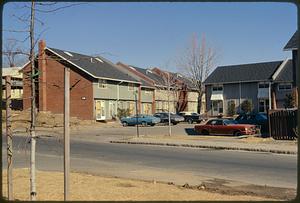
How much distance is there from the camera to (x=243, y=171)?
13.4 meters

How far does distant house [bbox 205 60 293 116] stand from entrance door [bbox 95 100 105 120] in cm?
1570

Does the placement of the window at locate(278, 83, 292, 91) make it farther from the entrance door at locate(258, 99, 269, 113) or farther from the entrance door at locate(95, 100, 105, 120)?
the entrance door at locate(95, 100, 105, 120)

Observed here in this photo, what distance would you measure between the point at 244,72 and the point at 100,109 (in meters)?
20.4

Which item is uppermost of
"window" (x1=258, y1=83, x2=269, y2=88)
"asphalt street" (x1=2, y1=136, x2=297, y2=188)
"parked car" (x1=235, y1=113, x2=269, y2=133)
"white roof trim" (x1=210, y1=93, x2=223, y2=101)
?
"window" (x1=258, y1=83, x2=269, y2=88)

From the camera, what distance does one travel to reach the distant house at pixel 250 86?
174 feet

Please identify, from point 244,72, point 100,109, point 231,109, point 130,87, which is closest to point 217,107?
point 231,109

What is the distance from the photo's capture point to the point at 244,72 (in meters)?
58.8

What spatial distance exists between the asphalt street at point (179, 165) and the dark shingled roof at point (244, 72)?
37.8 meters

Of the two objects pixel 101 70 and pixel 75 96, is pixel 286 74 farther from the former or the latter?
pixel 75 96

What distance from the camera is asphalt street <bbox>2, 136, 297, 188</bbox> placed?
1202cm

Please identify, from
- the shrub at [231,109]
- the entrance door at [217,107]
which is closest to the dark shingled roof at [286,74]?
the shrub at [231,109]

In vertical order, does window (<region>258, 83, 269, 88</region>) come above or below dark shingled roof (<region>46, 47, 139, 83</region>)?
below

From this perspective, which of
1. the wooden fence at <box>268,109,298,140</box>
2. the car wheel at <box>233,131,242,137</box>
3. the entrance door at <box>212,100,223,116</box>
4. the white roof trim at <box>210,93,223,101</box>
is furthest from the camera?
the entrance door at <box>212,100,223,116</box>

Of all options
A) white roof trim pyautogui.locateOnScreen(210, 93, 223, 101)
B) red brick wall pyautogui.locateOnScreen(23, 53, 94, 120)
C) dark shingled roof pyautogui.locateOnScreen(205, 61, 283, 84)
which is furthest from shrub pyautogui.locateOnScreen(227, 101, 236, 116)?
red brick wall pyautogui.locateOnScreen(23, 53, 94, 120)
